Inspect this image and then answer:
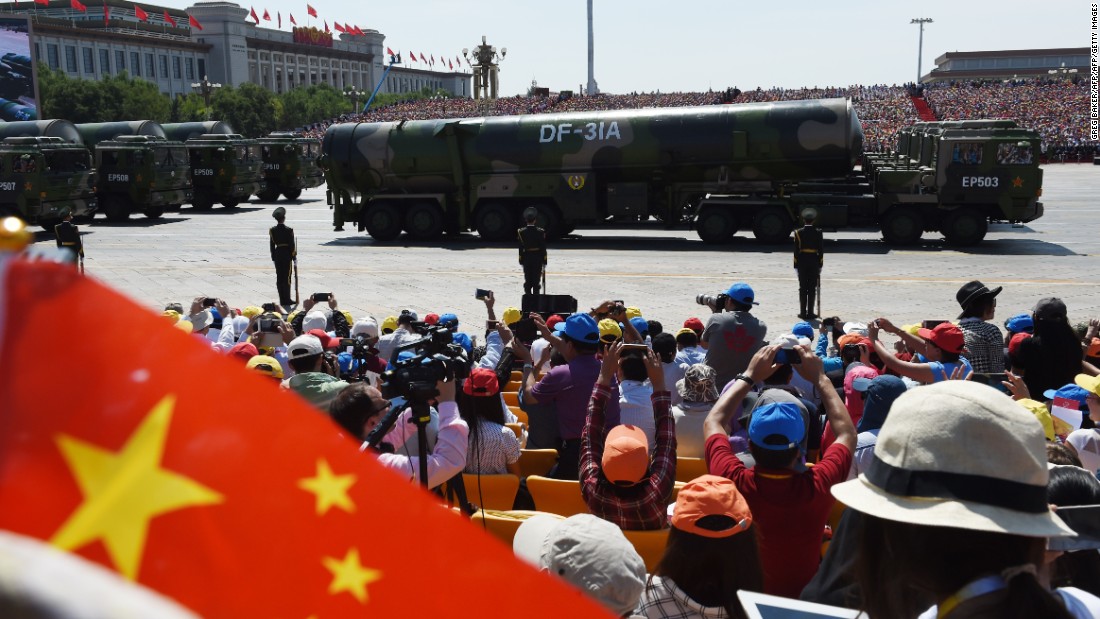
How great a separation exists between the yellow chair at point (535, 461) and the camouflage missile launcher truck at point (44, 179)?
23758 millimetres

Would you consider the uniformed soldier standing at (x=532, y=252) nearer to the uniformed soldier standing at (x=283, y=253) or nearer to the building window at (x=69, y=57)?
the uniformed soldier standing at (x=283, y=253)

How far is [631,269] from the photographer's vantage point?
19.4 meters

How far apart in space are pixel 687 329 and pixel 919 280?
10107 mm

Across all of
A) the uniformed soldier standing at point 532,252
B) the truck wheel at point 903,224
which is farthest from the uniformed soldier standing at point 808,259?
the truck wheel at point 903,224

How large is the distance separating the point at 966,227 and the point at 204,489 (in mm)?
22047

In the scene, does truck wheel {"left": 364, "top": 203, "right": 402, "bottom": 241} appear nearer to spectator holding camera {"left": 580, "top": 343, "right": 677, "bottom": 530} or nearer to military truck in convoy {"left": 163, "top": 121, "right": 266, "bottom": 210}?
military truck in convoy {"left": 163, "top": 121, "right": 266, "bottom": 210}

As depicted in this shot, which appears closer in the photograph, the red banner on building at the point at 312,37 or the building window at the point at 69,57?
the building window at the point at 69,57

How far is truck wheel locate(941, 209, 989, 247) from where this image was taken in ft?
70.0

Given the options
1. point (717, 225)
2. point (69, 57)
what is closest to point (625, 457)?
point (717, 225)

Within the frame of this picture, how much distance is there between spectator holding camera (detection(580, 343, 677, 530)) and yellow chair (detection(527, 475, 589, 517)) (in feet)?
1.94

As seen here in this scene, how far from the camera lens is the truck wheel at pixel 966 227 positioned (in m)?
21.3

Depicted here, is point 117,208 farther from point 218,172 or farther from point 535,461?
point 535,461

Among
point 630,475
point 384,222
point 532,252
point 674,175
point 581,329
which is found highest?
point 674,175

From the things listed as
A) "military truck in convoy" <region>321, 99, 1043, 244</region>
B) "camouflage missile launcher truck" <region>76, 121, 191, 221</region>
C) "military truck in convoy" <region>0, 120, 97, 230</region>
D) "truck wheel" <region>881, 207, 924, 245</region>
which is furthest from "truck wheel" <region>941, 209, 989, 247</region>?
"camouflage missile launcher truck" <region>76, 121, 191, 221</region>
